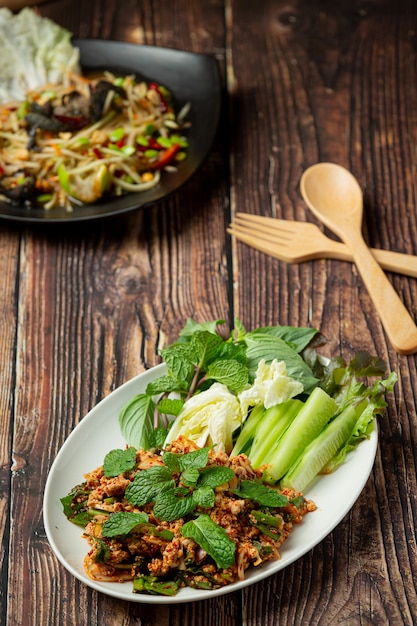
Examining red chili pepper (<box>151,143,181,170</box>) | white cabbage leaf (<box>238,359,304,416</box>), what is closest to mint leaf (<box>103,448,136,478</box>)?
white cabbage leaf (<box>238,359,304,416</box>)

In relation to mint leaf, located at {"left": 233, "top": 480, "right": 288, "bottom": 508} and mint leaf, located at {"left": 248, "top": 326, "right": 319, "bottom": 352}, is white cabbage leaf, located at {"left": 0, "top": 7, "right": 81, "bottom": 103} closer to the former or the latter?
mint leaf, located at {"left": 248, "top": 326, "right": 319, "bottom": 352}

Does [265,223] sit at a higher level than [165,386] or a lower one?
higher

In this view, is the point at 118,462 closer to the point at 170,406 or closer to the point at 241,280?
the point at 170,406

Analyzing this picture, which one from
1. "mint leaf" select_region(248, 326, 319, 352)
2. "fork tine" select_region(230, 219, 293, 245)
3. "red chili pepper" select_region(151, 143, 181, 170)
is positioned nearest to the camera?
"mint leaf" select_region(248, 326, 319, 352)

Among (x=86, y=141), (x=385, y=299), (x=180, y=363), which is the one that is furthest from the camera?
(x=86, y=141)

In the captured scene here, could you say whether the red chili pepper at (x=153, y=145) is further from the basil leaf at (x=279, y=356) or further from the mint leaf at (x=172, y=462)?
the mint leaf at (x=172, y=462)

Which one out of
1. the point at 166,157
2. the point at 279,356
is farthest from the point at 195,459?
the point at 166,157

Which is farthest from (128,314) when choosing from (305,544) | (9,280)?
(305,544)
